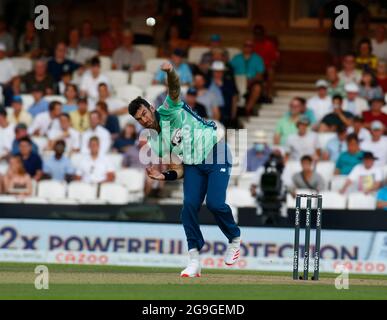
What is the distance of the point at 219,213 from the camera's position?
12.1m

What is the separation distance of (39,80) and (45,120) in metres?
1.02

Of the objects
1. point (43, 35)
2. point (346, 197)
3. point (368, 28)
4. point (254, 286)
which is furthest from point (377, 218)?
point (43, 35)

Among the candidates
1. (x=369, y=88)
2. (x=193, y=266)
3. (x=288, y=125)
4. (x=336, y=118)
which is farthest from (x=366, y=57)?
(x=193, y=266)

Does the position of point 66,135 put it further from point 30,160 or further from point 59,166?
point 30,160

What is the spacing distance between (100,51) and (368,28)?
460cm

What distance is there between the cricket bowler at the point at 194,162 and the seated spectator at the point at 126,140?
7.16m

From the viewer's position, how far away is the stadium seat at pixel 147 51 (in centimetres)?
2162

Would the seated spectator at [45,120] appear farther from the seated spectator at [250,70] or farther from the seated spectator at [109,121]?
the seated spectator at [250,70]

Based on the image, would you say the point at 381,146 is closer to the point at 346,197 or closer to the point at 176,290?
the point at 346,197

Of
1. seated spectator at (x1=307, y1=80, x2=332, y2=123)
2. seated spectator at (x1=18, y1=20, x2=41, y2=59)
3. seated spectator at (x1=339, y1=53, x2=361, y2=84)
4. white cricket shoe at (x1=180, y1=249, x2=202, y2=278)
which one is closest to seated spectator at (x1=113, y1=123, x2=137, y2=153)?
seated spectator at (x1=307, y1=80, x2=332, y2=123)

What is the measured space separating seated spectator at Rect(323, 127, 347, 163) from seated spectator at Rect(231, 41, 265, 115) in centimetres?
221

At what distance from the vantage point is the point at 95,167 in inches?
749

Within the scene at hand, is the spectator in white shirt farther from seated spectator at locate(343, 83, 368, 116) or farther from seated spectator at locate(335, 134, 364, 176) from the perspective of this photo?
seated spectator at locate(343, 83, 368, 116)

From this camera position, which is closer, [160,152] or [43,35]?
[160,152]
